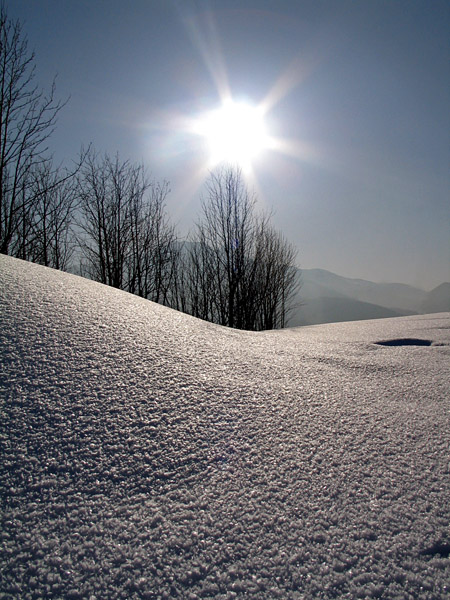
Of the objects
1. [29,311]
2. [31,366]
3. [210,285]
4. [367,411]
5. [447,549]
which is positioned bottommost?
[447,549]

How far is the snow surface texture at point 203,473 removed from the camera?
0.47 m

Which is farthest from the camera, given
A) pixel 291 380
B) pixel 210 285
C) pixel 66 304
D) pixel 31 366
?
pixel 210 285

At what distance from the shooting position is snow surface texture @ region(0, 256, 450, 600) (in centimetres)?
47

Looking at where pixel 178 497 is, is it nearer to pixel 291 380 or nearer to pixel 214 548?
pixel 214 548

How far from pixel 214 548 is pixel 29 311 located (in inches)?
41.5

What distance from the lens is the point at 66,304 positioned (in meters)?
1.31

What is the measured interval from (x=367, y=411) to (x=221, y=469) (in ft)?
1.67

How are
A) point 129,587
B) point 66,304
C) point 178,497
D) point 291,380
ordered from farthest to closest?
point 66,304 < point 291,380 < point 178,497 < point 129,587

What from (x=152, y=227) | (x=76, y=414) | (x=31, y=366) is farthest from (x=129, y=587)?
(x=152, y=227)

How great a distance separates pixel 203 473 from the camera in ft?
Answer: 2.13

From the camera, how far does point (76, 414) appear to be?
77 cm

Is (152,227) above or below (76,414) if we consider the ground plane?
above

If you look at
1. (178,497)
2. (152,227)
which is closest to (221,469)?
(178,497)

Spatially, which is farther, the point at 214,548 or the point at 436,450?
the point at 436,450
